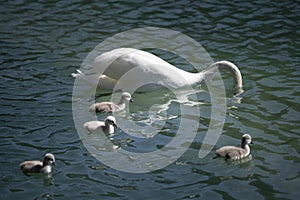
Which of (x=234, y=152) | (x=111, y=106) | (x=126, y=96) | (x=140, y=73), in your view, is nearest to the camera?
(x=234, y=152)

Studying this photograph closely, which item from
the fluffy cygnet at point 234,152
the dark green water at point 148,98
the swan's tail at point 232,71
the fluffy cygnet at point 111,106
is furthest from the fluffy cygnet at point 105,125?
the swan's tail at point 232,71

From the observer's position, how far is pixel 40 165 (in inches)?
343

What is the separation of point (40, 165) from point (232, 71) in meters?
4.64

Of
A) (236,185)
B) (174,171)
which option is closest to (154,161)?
(174,171)

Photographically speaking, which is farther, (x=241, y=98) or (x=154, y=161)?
(x=241, y=98)

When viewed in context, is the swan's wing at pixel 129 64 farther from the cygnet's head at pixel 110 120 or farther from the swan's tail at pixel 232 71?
the cygnet's head at pixel 110 120

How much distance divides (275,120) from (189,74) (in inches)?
87.8

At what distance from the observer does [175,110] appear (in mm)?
11133

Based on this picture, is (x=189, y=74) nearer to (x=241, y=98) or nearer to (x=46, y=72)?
(x=241, y=98)

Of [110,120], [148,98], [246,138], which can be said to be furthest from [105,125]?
[246,138]

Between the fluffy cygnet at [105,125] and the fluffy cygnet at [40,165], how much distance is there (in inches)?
54.2

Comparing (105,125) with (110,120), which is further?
(105,125)

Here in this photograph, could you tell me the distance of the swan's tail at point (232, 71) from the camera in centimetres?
1191

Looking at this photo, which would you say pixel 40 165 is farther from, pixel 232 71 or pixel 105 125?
pixel 232 71
